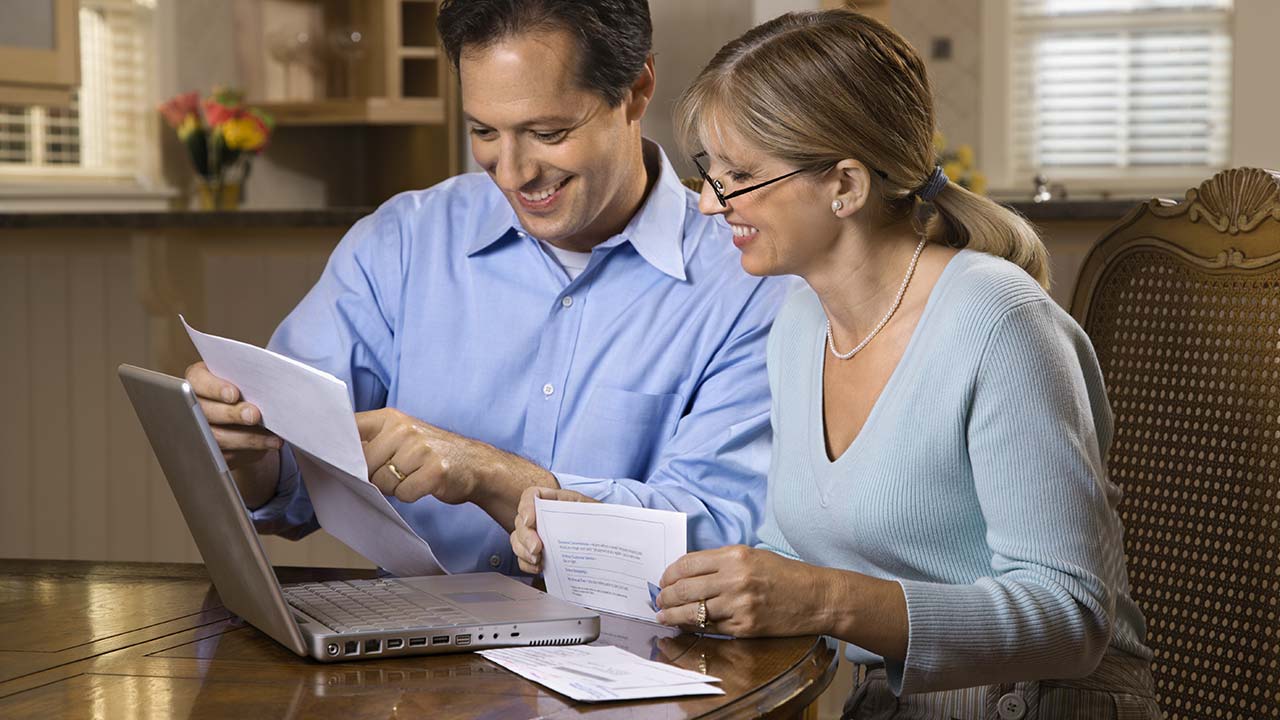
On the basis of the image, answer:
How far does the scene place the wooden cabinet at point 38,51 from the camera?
2.74 metres

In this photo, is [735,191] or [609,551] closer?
[609,551]

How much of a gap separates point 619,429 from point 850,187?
18.2 inches

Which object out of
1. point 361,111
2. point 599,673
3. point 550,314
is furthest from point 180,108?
point 599,673

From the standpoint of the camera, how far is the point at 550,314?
1748 millimetres

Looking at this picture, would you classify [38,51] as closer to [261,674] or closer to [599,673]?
[261,674]

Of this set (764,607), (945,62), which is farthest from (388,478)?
(945,62)

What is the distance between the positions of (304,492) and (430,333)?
0.26 meters

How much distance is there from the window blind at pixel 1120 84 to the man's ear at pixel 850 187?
553 cm

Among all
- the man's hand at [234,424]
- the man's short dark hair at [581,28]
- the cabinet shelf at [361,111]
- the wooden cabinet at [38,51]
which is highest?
the cabinet shelf at [361,111]

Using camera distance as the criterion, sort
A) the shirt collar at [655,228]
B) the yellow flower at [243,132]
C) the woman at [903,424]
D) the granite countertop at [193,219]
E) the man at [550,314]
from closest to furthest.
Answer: the woman at [903,424] → the man at [550,314] → the shirt collar at [655,228] → the granite countertop at [193,219] → the yellow flower at [243,132]

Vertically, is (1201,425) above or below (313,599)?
above

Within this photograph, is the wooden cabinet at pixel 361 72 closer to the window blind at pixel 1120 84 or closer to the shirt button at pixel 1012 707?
the window blind at pixel 1120 84

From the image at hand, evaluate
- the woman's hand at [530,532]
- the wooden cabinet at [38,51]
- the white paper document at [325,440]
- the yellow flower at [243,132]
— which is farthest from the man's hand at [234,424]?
the yellow flower at [243,132]

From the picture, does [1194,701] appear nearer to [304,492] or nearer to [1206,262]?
[1206,262]
